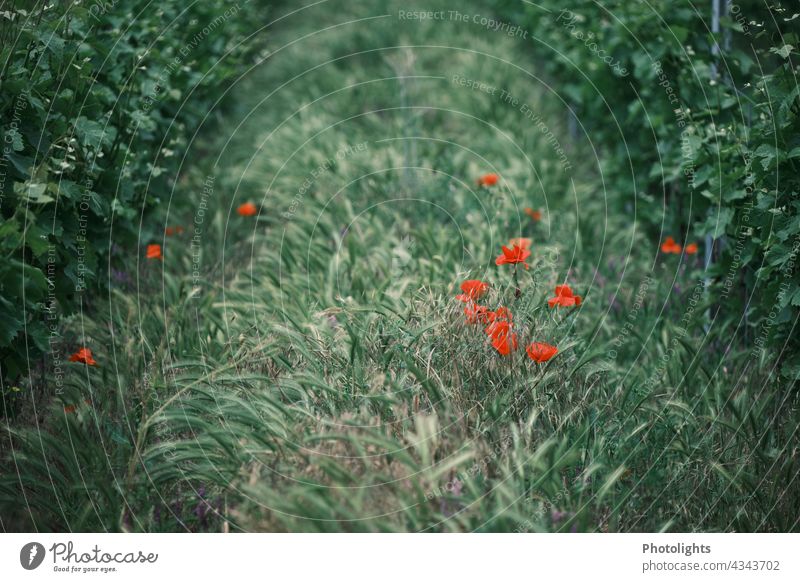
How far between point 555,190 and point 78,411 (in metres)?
3.58

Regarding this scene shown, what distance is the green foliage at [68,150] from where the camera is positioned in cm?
271

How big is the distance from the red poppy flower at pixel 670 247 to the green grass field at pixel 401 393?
0.12 metres

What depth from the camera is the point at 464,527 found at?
2.37 m

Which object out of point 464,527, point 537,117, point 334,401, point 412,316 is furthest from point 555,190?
point 464,527

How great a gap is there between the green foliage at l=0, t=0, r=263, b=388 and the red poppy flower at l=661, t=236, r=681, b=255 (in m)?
2.70

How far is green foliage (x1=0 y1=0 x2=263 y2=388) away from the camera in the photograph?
2.71 m

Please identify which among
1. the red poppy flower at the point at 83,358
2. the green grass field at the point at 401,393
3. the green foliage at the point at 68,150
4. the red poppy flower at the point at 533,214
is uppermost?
the green foliage at the point at 68,150

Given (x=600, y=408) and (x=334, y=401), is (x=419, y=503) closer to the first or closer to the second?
(x=334, y=401)

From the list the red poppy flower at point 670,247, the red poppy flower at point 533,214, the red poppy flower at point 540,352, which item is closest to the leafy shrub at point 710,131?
the red poppy flower at point 670,247

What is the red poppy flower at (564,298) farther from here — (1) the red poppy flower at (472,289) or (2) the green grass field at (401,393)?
(1) the red poppy flower at (472,289)

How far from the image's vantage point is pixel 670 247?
4.42 meters

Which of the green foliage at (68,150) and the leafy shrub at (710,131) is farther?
the leafy shrub at (710,131)

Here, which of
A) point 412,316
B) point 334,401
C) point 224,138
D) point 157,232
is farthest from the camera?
point 224,138

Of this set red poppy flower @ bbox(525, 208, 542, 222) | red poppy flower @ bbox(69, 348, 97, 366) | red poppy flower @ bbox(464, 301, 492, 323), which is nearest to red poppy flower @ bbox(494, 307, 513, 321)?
red poppy flower @ bbox(464, 301, 492, 323)
